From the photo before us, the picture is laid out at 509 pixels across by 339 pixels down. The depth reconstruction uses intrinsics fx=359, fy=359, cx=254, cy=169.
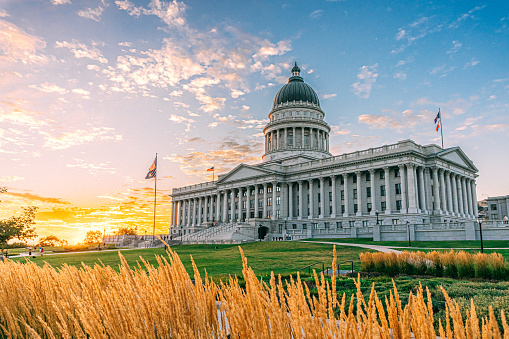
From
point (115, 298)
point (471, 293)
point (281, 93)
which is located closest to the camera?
point (115, 298)

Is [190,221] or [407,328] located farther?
[190,221]

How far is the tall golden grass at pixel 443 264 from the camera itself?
1551cm

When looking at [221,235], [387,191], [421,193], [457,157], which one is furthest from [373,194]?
[221,235]

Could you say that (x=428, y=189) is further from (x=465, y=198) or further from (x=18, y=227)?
(x=18, y=227)

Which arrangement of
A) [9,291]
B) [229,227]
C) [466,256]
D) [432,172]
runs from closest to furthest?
[9,291], [466,256], [432,172], [229,227]

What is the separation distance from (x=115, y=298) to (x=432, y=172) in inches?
2842

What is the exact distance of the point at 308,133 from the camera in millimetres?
99625

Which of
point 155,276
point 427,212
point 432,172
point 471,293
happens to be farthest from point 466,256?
point 432,172

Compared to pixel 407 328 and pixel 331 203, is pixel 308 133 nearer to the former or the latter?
pixel 331 203

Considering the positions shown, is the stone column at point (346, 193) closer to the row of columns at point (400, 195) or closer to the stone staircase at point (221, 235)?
the row of columns at point (400, 195)

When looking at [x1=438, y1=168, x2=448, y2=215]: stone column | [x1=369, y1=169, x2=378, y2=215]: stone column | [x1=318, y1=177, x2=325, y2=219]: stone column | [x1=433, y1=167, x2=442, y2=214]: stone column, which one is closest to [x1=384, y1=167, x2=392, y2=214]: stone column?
[x1=369, y1=169, x2=378, y2=215]: stone column

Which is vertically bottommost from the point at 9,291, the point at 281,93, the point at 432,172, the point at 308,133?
the point at 9,291

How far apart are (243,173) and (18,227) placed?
196 feet

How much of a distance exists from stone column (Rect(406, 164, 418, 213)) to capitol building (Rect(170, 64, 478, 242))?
0.53 ft
